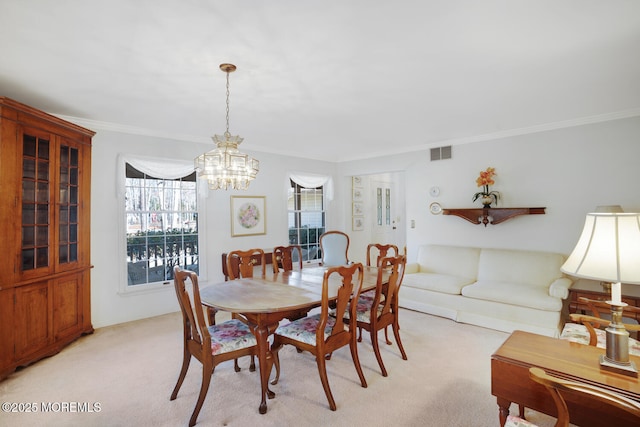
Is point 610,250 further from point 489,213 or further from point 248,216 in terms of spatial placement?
point 248,216

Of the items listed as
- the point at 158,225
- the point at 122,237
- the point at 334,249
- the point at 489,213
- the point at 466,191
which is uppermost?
the point at 466,191

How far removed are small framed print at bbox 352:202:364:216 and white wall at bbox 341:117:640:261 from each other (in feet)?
5.41

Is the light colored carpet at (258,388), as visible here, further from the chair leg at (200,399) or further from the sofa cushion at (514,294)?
the sofa cushion at (514,294)

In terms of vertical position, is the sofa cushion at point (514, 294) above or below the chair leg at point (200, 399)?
above

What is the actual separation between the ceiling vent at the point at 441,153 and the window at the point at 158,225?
378cm

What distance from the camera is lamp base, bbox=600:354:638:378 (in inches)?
56.4

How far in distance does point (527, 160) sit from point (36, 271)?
19.2 feet

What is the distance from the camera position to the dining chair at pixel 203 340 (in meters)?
2.08

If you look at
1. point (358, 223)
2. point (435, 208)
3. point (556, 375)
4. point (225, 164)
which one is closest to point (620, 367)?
point (556, 375)

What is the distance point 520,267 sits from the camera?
163 inches

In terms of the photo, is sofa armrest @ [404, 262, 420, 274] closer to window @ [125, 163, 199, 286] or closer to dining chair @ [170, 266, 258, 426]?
dining chair @ [170, 266, 258, 426]

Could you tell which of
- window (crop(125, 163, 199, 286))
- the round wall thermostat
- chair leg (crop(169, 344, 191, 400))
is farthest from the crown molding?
chair leg (crop(169, 344, 191, 400))

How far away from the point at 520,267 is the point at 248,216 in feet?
13.2

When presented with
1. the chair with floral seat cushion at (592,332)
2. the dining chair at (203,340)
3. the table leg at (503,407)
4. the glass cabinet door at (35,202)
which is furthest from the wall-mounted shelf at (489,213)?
the glass cabinet door at (35,202)
